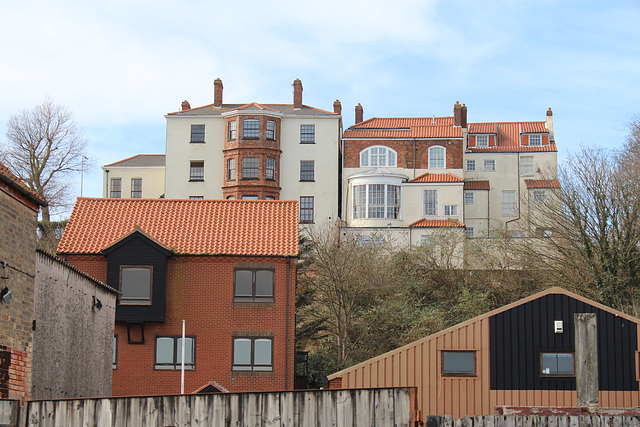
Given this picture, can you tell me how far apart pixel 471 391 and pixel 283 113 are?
4126 cm

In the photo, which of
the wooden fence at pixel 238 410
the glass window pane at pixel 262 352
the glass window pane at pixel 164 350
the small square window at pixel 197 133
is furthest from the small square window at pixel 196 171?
the wooden fence at pixel 238 410

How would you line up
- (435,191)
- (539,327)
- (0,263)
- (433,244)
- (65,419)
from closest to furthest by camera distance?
(65,419), (0,263), (539,327), (433,244), (435,191)

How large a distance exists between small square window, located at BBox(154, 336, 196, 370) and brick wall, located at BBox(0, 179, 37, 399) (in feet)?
55.4

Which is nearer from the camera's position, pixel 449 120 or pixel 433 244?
pixel 433 244

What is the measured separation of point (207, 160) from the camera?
211 ft

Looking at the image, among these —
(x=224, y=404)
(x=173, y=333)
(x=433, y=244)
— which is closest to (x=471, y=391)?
(x=173, y=333)

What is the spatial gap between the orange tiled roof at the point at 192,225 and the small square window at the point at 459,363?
9.20m

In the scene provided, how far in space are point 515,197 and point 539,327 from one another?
136ft

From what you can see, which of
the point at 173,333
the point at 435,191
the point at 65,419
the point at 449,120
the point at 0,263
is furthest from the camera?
the point at 449,120

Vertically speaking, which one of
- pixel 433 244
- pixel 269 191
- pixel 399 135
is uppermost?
pixel 399 135

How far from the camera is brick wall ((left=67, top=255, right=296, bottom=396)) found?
1294 inches

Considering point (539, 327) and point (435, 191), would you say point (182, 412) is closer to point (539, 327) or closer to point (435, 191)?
point (539, 327)

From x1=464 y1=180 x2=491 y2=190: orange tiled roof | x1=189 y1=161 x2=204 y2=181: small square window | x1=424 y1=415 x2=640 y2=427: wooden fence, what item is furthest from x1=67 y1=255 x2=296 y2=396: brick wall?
x1=464 y1=180 x2=491 y2=190: orange tiled roof

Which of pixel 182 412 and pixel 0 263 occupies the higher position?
pixel 0 263
